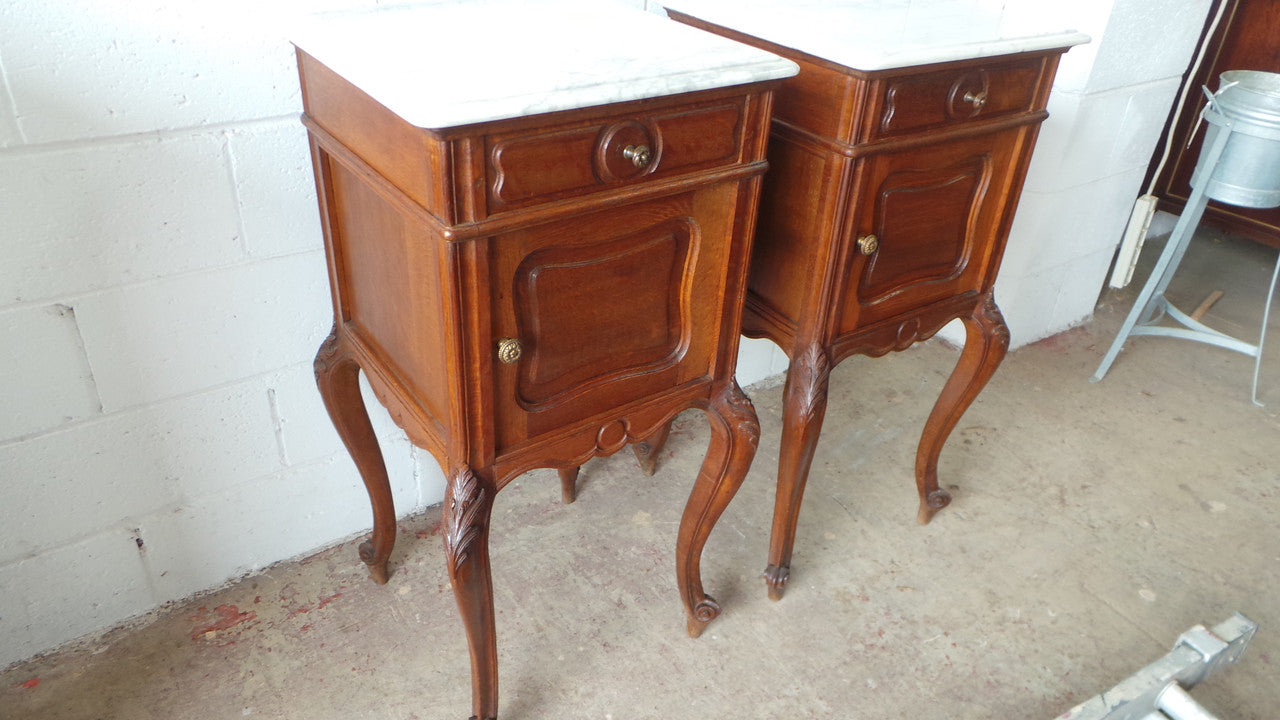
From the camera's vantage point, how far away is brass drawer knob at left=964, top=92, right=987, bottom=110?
135 cm

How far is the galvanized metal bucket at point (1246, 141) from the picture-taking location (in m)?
2.13

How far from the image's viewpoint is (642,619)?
5.40 ft

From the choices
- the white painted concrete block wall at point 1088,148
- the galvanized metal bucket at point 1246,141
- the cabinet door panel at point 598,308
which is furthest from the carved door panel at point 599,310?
the galvanized metal bucket at point 1246,141

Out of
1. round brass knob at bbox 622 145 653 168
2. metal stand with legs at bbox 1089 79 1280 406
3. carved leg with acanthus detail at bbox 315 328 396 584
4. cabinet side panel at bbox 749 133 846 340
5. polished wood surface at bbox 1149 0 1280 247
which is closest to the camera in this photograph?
round brass knob at bbox 622 145 653 168

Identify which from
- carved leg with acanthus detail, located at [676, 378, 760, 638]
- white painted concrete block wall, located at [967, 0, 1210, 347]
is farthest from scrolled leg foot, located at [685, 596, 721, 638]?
white painted concrete block wall, located at [967, 0, 1210, 347]

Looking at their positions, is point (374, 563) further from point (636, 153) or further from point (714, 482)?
point (636, 153)

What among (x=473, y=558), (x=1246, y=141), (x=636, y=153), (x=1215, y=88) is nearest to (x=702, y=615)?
(x=473, y=558)

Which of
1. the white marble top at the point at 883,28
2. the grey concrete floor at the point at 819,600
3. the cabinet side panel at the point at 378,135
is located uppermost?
the white marble top at the point at 883,28

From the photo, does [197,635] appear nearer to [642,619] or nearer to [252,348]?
[252,348]

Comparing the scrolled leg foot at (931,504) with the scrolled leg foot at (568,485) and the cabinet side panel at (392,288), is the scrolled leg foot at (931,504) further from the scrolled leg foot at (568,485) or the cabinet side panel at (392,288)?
the cabinet side panel at (392,288)

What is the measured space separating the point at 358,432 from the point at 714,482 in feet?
2.03

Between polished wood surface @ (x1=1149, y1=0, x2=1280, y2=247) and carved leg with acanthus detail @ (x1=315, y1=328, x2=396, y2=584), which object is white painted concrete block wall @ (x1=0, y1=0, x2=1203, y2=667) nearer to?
carved leg with acanthus detail @ (x1=315, y1=328, x2=396, y2=584)

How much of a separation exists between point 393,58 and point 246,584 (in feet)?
3.60

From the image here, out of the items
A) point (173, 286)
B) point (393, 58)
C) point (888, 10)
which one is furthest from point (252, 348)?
point (888, 10)
